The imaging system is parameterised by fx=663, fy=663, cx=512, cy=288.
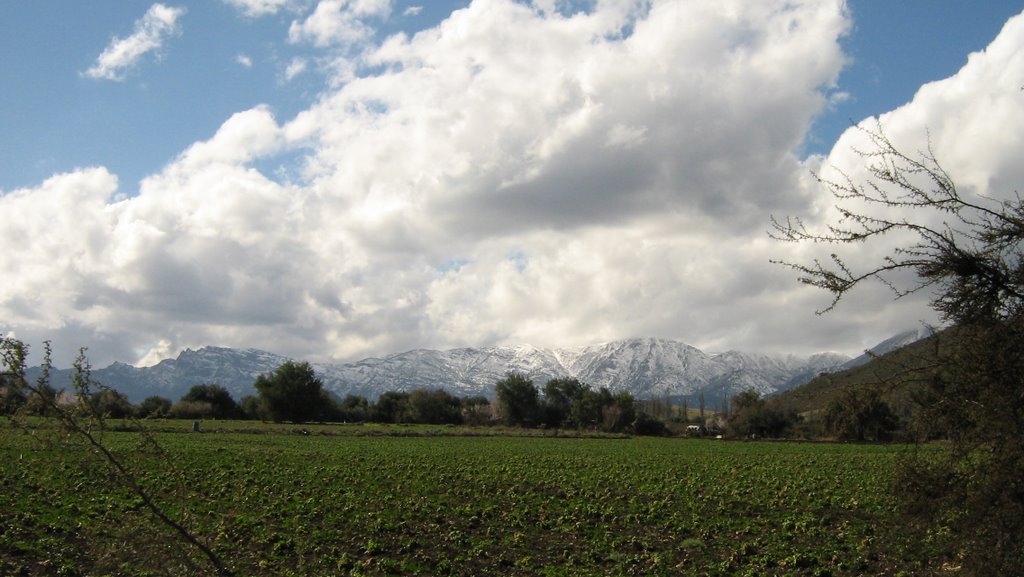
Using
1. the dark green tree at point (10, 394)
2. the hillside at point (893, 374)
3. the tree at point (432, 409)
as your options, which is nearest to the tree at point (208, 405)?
the tree at point (432, 409)

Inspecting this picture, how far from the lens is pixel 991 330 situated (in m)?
8.77

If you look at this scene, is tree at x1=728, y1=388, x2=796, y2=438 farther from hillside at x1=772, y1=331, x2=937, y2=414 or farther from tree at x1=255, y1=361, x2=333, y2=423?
hillside at x1=772, y1=331, x2=937, y2=414

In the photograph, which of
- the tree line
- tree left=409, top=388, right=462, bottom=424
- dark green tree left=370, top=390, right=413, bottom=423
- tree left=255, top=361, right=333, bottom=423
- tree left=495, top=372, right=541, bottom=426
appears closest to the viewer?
tree left=255, top=361, right=333, bottom=423

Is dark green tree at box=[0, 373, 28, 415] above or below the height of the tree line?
above

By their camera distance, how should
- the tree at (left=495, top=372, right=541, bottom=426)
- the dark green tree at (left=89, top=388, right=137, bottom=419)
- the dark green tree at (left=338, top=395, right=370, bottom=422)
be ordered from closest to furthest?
the dark green tree at (left=89, top=388, right=137, bottom=419) → the dark green tree at (left=338, top=395, right=370, bottom=422) → the tree at (left=495, top=372, right=541, bottom=426)

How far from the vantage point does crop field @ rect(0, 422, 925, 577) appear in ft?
51.8

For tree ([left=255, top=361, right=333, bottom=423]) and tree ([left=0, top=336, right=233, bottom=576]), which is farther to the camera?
tree ([left=255, top=361, right=333, bottom=423])

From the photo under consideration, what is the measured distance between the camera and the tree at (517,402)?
139 meters

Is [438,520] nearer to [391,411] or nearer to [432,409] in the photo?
[432,409]

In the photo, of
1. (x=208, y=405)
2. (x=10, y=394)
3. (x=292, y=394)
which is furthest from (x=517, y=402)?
(x=10, y=394)

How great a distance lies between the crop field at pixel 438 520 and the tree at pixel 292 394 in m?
85.0

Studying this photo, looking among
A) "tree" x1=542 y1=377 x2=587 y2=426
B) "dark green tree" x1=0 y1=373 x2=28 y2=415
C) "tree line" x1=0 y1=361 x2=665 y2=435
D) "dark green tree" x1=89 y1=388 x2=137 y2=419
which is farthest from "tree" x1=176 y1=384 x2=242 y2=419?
"dark green tree" x1=0 y1=373 x2=28 y2=415

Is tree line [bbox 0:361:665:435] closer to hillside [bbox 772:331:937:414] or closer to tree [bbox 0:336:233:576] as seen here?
tree [bbox 0:336:233:576]

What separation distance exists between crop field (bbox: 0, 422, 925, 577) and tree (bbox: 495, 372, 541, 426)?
333 feet
